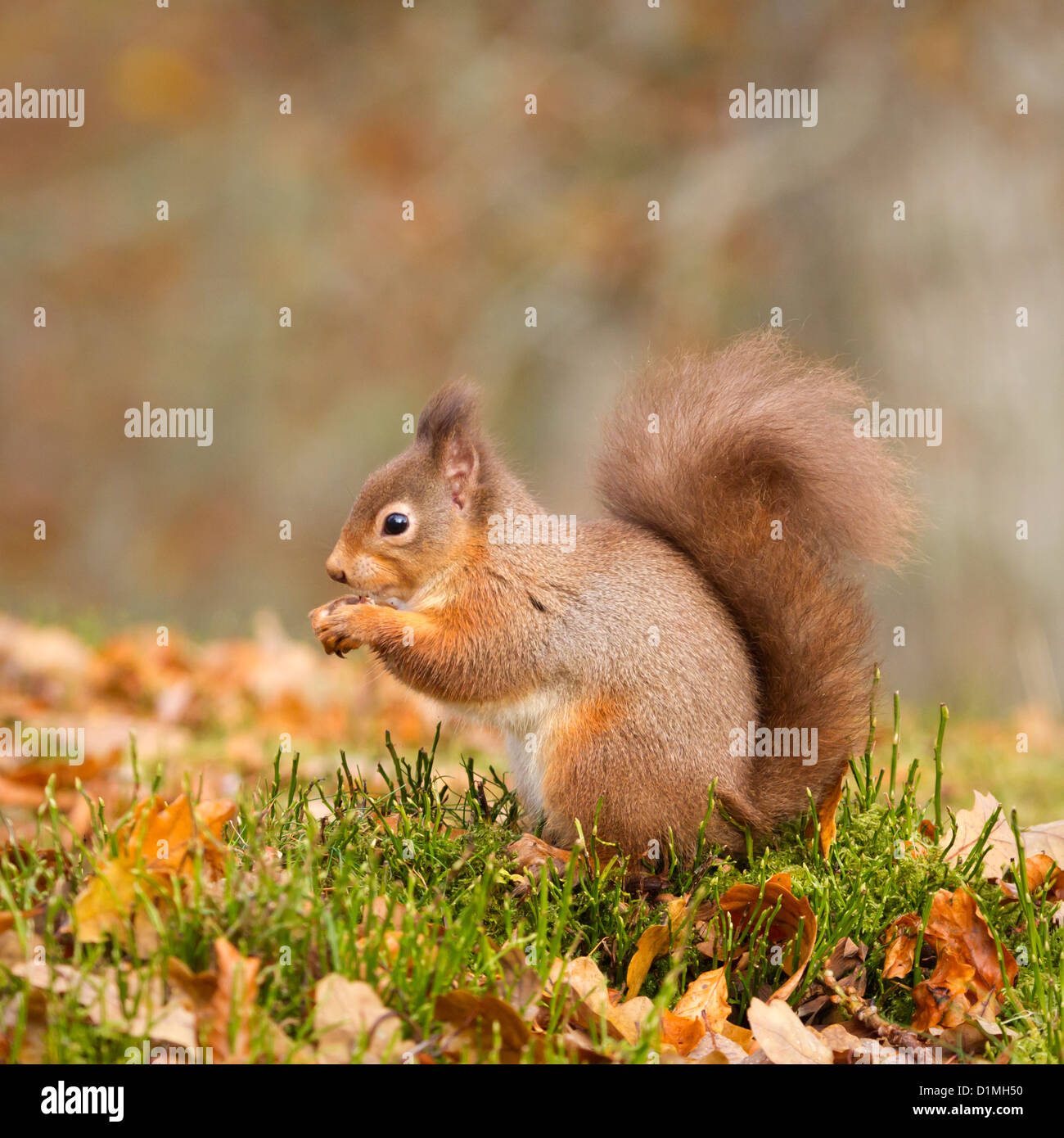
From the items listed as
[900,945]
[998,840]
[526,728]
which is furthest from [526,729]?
[998,840]

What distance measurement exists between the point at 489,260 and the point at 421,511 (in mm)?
5560

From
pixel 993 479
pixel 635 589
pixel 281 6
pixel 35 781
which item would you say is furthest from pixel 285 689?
pixel 281 6

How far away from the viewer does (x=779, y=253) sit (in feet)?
17.7

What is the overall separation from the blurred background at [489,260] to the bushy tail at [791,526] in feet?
0.65

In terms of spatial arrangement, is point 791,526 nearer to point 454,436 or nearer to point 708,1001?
point 454,436

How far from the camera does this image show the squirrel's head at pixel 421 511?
220 cm

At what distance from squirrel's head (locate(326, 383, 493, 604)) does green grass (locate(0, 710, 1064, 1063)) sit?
0.33 metres

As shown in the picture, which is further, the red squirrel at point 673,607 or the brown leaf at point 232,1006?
the red squirrel at point 673,607

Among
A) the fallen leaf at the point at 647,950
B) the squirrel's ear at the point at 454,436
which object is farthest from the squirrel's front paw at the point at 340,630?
the fallen leaf at the point at 647,950

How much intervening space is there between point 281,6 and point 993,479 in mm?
5544

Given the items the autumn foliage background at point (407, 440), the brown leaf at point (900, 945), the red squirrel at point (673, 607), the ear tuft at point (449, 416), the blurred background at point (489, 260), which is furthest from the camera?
the blurred background at point (489, 260)

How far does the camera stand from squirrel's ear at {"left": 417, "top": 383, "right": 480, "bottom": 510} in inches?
88.0

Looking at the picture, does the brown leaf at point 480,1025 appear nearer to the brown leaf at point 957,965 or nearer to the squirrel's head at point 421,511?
the brown leaf at point 957,965
